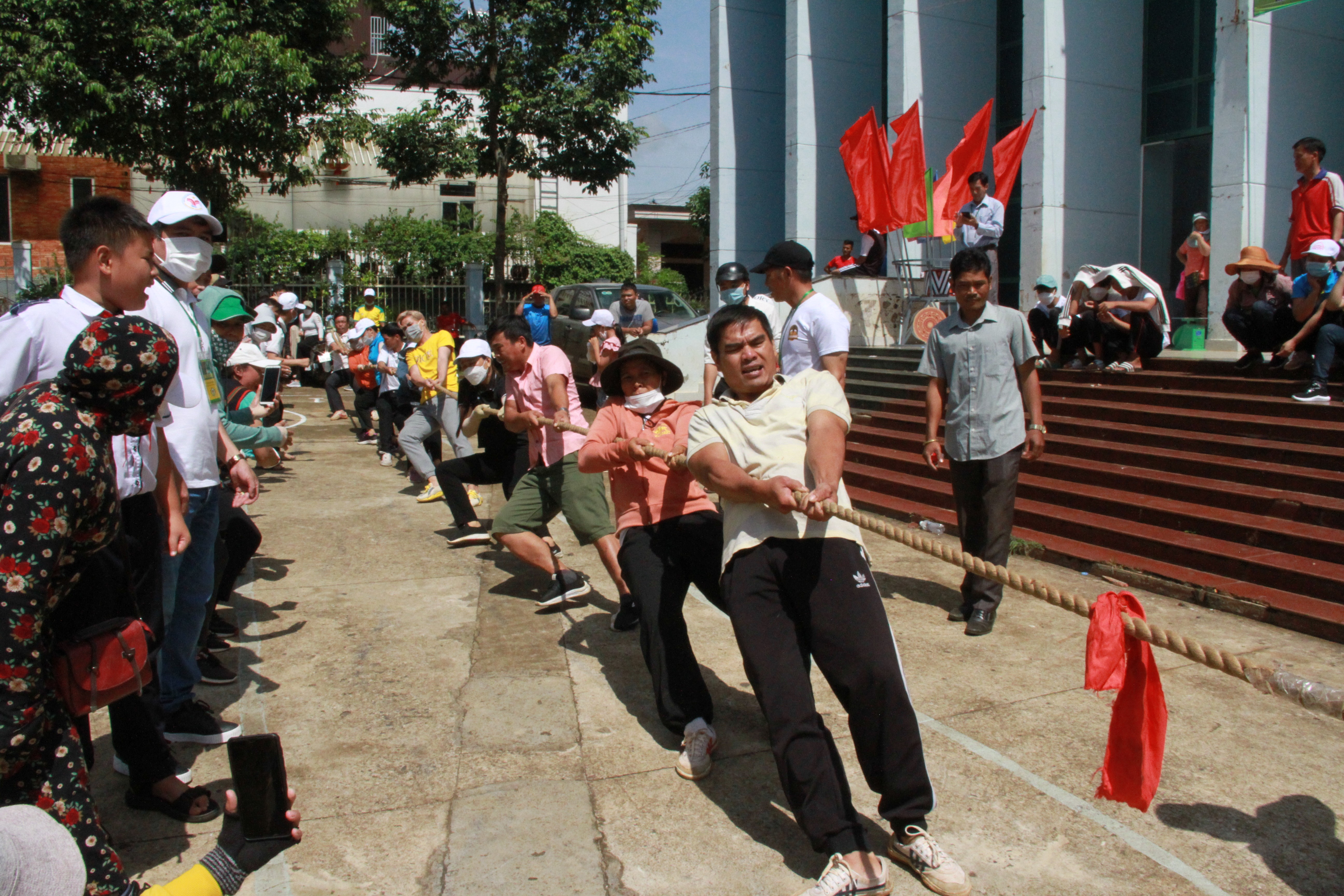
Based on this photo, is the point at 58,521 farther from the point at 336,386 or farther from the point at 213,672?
the point at 336,386

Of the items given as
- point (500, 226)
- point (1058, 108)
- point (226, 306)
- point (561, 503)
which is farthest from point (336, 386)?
point (1058, 108)

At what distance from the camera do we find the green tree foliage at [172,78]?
47.5 feet

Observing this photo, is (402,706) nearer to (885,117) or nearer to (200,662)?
(200,662)

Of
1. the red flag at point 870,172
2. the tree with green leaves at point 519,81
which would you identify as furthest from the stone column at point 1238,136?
the tree with green leaves at point 519,81

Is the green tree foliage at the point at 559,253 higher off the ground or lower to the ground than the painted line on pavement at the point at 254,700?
higher

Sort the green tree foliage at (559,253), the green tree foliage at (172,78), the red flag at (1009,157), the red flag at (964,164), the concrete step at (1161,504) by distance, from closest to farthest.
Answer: the concrete step at (1161,504) < the red flag at (1009,157) < the red flag at (964,164) < the green tree foliage at (172,78) < the green tree foliage at (559,253)

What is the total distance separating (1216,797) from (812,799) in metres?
1.60

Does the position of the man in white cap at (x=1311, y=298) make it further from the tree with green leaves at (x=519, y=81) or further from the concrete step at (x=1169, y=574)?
the tree with green leaves at (x=519, y=81)

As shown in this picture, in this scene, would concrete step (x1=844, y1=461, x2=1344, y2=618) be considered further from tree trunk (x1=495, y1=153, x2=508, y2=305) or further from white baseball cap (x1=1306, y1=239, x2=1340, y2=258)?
tree trunk (x1=495, y1=153, x2=508, y2=305)

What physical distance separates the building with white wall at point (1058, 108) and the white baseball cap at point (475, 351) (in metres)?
7.18

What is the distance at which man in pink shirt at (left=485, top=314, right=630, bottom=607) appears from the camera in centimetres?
545

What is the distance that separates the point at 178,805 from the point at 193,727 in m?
0.61

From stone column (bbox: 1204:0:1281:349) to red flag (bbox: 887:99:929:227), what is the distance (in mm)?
3717

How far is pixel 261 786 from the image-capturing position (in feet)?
6.56
